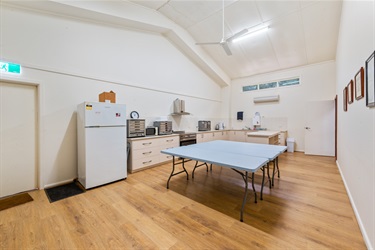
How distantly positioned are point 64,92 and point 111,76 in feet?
3.33

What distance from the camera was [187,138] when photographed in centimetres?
487

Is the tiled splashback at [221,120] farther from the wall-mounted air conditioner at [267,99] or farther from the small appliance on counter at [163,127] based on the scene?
the wall-mounted air conditioner at [267,99]

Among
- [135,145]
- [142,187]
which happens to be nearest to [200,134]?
[135,145]

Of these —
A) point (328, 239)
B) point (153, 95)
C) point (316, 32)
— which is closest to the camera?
point (328, 239)

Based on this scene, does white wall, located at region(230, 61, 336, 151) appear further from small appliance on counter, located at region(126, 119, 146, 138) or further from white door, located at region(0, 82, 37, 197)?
white door, located at region(0, 82, 37, 197)

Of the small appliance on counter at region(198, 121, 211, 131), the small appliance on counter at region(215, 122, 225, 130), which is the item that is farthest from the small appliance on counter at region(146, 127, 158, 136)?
the small appliance on counter at region(215, 122, 225, 130)

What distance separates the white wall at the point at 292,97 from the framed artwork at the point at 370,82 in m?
4.84

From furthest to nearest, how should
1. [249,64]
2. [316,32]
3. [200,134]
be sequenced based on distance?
[249,64]
[200,134]
[316,32]

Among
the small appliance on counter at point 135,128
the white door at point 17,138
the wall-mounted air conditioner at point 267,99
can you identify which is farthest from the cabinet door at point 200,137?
the white door at point 17,138

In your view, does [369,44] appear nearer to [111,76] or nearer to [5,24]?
[111,76]

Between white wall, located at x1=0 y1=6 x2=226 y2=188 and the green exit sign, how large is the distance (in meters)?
0.07

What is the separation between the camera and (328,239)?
60.3 inches

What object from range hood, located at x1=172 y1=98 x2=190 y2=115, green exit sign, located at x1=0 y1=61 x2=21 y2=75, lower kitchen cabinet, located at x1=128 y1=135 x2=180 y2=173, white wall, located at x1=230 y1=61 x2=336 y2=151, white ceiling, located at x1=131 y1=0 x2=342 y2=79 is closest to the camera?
green exit sign, located at x1=0 y1=61 x2=21 y2=75

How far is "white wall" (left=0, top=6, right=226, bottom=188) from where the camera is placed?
2.61m
